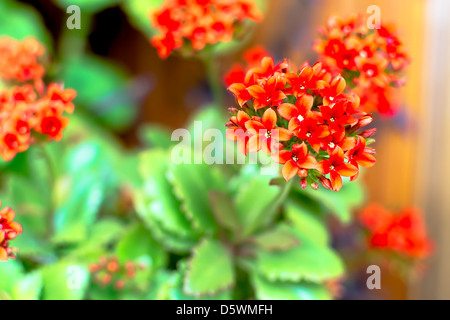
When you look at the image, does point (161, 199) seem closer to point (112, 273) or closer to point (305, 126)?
point (112, 273)

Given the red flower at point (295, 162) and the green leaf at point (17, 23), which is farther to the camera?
the green leaf at point (17, 23)

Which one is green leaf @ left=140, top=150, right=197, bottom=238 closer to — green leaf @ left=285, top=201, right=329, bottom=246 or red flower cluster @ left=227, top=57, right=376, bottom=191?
green leaf @ left=285, top=201, right=329, bottom=246

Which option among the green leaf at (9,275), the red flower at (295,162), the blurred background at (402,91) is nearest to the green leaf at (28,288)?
the green leaf at (9,275)

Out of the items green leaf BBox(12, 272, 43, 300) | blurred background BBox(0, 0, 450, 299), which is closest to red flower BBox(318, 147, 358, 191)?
green leaf BBox(12, 272, 43, 300)

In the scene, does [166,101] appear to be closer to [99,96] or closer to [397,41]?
[99,96]

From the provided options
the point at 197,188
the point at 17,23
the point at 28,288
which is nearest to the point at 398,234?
the point at 197,188

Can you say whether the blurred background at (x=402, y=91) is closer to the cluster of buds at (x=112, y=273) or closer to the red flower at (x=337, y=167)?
the cluster of buds at (x=112, y=273)
